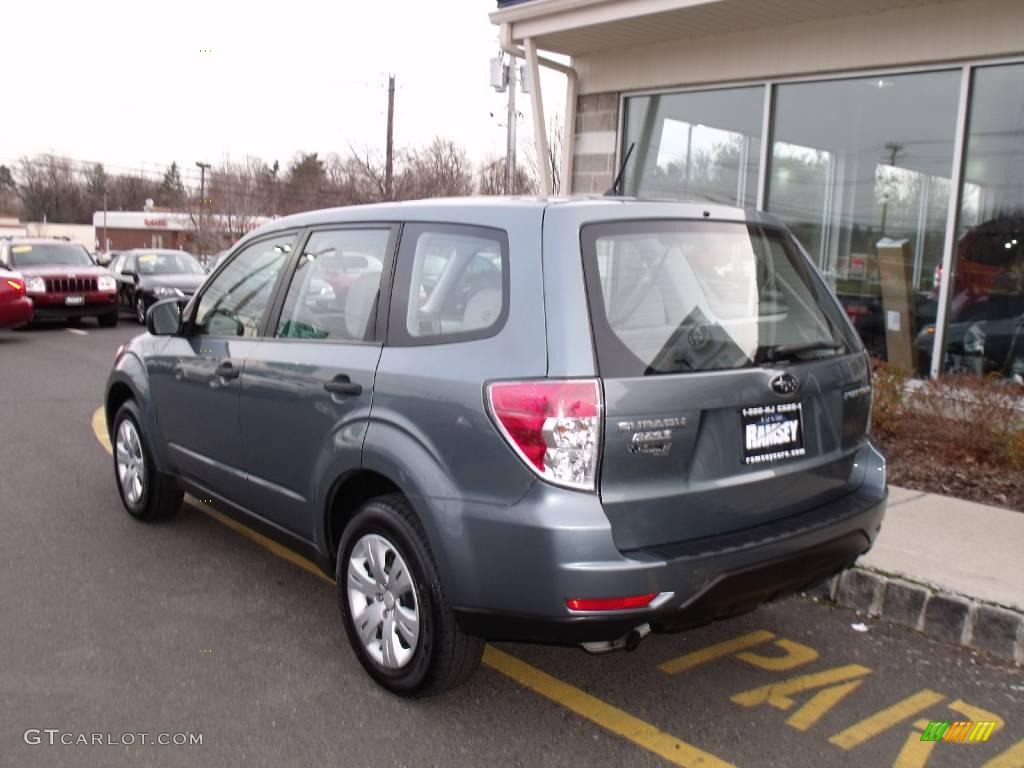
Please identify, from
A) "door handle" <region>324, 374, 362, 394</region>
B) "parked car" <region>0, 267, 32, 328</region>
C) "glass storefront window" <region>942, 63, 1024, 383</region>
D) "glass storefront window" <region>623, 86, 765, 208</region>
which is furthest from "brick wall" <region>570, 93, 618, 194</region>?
"parked car" <region>0, 267, 32, 328</region>

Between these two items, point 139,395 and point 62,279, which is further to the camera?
point 62,279

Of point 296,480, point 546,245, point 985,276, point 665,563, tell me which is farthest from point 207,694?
point 985,276

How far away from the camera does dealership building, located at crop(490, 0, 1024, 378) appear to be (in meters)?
7.84

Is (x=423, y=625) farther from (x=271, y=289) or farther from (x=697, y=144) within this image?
(x=697, y=144)

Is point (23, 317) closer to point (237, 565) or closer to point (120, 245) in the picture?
point (237, 565)

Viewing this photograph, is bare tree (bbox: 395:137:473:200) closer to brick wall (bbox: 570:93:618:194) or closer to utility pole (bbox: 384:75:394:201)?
utility pole (bbox: 384:75:394:201)

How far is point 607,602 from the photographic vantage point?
291 cm

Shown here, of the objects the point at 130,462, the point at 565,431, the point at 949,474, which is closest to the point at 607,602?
the point at 565,431

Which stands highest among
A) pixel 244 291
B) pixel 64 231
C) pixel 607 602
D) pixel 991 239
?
pixel 64 231

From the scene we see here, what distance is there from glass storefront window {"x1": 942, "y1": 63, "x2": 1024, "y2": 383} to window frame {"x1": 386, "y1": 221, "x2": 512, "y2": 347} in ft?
19.9

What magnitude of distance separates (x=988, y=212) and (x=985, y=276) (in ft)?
1.76

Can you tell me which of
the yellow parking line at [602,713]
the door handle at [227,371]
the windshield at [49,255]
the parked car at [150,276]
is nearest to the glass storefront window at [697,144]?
the door handle at [227,371]

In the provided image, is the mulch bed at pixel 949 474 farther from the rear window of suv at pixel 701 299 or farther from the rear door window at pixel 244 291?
the rear door window at pixel 244 291

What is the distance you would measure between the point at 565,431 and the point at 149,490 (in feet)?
11.3
